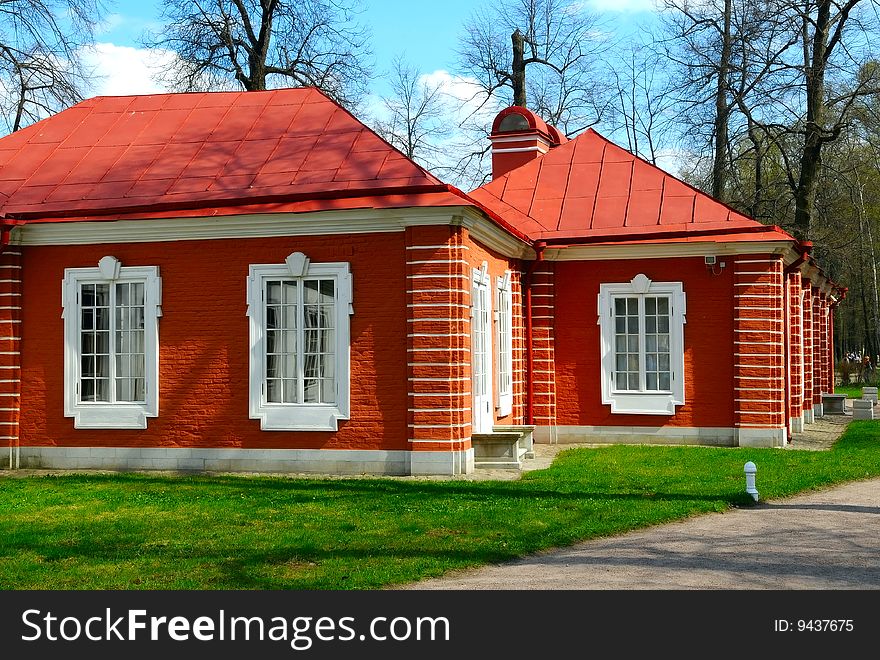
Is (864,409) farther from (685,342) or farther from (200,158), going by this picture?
(200,158)

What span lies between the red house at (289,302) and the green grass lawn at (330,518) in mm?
973

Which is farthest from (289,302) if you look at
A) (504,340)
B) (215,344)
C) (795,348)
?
(795,348)

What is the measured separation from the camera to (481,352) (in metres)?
14.9

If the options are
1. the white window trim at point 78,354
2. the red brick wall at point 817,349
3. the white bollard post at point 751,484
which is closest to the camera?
the white bollard post at point 751,484

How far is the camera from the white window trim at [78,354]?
1396 centimetres

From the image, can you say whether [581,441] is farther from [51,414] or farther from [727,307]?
[51,414]

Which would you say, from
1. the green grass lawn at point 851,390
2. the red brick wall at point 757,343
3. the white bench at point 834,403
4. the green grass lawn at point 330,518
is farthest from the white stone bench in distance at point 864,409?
the green grass lawn at point 851,390

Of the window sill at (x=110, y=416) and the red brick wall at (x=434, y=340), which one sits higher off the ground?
the red brick wall at (x=434, y=340)

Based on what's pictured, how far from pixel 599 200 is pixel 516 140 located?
318cm

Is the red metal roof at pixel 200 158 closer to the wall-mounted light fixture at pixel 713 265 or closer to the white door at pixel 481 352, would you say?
the white door at pixel 481 352

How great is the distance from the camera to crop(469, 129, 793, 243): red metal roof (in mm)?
17219

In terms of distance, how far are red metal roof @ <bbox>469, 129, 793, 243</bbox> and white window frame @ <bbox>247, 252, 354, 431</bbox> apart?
5.36 metres

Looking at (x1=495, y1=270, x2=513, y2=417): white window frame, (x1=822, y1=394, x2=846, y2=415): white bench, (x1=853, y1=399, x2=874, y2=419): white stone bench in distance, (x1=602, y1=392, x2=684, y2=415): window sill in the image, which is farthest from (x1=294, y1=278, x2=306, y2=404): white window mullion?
(x1=822, y1=394, x2=846, y2=415): white bench

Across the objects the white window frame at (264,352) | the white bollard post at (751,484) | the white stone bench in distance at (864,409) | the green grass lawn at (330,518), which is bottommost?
the green grass lawn at (330,518)
